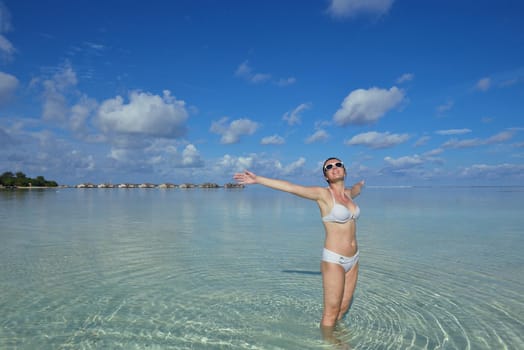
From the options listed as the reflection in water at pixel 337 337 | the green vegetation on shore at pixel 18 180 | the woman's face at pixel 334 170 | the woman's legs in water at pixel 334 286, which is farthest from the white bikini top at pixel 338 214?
the green vegetation on shore at pixel 18 180

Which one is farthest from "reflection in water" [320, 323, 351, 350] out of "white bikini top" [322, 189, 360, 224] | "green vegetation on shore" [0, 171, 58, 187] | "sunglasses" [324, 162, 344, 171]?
"green vegetation on shore" [0, 171, 58, 187]

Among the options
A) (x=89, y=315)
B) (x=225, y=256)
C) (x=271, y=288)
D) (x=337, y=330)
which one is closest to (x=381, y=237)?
(x=225, y=256)

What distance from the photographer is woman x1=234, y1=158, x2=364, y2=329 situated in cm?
575

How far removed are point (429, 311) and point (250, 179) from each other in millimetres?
5389

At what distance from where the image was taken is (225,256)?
1388cm

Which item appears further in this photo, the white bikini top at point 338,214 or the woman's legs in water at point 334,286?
the woman's legs in water at point 334,286

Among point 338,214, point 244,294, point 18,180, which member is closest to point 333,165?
point 338,214

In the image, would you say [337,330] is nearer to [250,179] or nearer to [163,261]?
[250,179]

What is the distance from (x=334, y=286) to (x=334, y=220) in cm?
119

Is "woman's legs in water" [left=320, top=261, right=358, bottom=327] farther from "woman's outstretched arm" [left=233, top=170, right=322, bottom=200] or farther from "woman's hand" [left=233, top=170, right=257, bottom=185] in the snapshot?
"woman's hand" [left=233, top=170, right=257, bottom=185]

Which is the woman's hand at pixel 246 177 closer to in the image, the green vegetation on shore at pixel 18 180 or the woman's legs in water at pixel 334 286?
the woman's legs in water at pixel 334 286

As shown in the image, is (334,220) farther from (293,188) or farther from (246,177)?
(246,177)

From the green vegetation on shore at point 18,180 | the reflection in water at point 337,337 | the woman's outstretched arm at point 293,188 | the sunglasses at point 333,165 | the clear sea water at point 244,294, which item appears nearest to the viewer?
the woman's outstretched arm at point 293,188

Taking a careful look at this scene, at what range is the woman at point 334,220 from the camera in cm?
575
